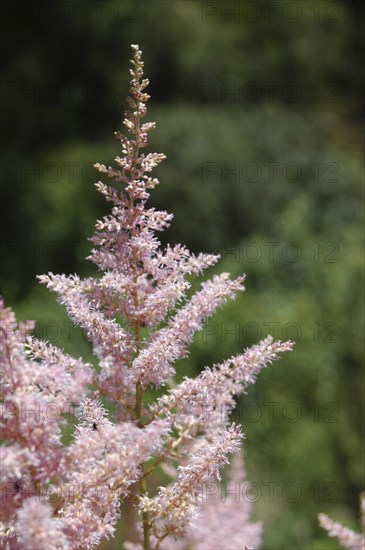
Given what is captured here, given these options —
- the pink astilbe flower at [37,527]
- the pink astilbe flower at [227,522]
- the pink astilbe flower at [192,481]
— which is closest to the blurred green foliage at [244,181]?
the pink astilbe flower at [227,522]

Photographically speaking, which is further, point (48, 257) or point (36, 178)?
point (36, 178)

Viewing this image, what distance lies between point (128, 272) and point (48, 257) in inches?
505

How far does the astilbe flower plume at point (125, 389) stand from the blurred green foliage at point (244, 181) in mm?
2640

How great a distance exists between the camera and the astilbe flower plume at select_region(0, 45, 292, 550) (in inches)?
57.3

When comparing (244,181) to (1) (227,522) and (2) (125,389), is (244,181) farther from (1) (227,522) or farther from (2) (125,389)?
(2) (125,389)

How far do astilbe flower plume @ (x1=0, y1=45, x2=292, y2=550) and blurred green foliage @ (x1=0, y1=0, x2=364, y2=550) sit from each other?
2.64m

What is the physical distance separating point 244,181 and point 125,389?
44.0ft

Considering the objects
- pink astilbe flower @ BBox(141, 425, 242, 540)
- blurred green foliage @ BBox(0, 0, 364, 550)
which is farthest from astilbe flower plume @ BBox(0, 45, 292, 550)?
blurred green foliage @ BBox(0, 0, 364, 550)

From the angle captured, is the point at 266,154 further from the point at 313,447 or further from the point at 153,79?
the point at 313,447

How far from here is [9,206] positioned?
15844mm

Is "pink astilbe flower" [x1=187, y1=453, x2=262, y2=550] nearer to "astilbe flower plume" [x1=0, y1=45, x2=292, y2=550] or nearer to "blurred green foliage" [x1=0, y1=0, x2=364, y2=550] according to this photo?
"astilbe flower plume" [x1=0, y1=45, x2=292, y2=550]

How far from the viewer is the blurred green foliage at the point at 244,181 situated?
9.82m

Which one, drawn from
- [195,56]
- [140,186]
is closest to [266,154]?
[195,56]

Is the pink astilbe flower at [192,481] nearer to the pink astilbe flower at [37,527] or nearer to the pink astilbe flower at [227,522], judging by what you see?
the pink astilbe flower at [37,527]
